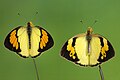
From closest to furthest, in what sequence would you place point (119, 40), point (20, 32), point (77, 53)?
point (77, 53) < point (20, 32) < point (119, 40)

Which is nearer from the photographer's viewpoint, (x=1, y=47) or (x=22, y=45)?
(x=22, y=45)

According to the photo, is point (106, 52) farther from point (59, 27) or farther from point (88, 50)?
point (59, 27)

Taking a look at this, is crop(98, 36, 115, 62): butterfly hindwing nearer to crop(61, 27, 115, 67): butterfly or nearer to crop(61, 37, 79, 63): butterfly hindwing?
crop(61, 27, 115, 67): butterfly

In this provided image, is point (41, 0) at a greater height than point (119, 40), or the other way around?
point (41, 0)

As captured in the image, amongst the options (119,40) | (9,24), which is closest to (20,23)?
(9,24)

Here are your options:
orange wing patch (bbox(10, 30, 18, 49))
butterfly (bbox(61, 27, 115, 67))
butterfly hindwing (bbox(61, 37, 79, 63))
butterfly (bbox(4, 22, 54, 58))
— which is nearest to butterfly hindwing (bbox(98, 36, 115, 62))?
butterfly (bbox(61, 27, 115, 67))

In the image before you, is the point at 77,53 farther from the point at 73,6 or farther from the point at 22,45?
the point at 73,6

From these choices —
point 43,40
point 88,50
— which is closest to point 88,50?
point 88,50
